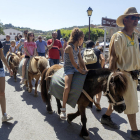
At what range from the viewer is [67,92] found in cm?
287

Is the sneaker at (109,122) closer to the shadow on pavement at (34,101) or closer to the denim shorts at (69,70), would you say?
the denim shorts at (69,70)

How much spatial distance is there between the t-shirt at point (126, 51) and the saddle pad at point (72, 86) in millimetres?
792

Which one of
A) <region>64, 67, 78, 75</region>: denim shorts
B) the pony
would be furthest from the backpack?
the pony

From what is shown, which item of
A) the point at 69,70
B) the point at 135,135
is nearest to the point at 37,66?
the point at 69,70

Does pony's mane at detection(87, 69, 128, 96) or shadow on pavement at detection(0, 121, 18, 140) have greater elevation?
pony's mane at detection(87, 69, 128, 96)

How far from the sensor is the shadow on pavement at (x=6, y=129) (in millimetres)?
2901

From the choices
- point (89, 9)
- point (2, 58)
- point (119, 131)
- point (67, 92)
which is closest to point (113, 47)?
point (67, 92)

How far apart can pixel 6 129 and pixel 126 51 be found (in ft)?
10.00

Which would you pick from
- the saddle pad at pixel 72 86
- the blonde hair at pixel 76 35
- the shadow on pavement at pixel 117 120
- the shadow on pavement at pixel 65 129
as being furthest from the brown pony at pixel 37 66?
the shadow on pavement at pixel 117 120

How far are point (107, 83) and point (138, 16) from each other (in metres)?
1.41

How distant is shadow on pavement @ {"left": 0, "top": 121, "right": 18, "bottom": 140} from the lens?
9.52 feet

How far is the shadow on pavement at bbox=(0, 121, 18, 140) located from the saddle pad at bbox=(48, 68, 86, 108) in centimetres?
126

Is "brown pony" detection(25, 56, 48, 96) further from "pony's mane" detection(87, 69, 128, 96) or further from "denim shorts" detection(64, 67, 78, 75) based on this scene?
"pony's mane" detection(87, 69, 128, 96)

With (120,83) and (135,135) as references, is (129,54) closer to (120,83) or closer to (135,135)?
(120,83)
